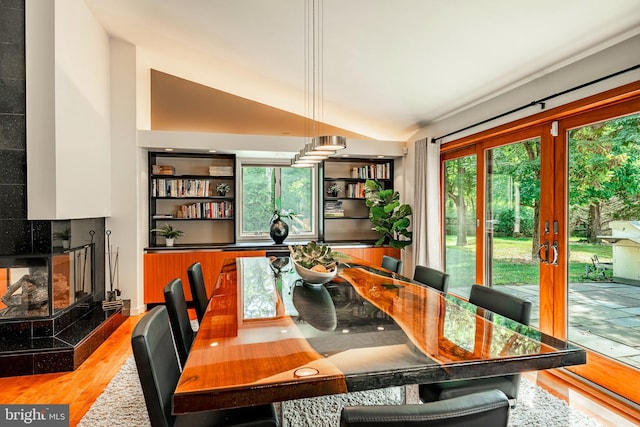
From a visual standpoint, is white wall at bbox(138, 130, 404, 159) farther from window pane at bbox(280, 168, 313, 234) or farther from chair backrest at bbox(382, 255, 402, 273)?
chair backrest at bbox(382, 255, 402, 273)

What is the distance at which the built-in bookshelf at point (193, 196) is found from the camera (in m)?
5.04

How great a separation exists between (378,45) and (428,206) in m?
2.11

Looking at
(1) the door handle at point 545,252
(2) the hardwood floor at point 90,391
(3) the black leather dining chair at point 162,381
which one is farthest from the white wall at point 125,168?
Answer: (1) the door handle at point 545,252

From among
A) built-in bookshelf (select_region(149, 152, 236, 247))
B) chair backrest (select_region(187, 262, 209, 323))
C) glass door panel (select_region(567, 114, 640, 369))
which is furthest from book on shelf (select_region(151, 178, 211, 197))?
glass door panel (select_region(567, 114, 640, 369))

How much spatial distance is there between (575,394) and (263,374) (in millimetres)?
2469

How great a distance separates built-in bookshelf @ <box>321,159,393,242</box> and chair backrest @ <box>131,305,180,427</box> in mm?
4093

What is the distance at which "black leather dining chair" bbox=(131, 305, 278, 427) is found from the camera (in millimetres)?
1203

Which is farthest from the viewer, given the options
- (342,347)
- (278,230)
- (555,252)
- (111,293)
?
(278,230)

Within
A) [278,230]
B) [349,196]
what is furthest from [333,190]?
[278,230]

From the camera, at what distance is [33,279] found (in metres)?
3.21

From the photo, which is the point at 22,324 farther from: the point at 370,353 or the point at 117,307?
the point at 370,353

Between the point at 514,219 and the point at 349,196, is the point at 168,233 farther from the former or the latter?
the point at 514,219

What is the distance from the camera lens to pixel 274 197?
5738 mm

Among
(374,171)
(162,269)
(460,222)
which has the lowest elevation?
(162,269)
